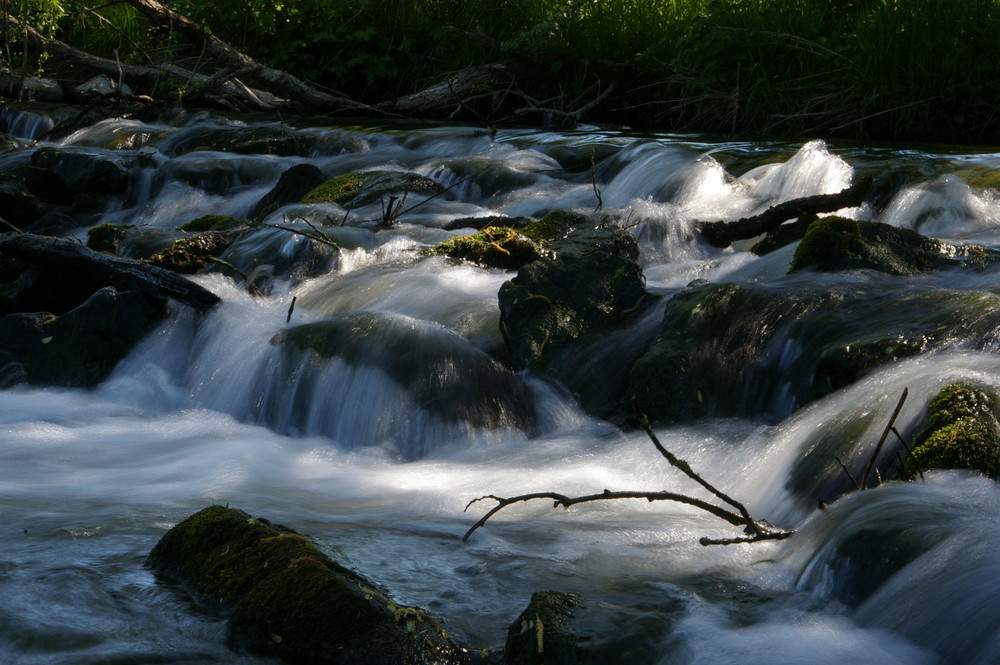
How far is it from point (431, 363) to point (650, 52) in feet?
23.9

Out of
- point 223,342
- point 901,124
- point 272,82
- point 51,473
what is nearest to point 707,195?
point 901,124

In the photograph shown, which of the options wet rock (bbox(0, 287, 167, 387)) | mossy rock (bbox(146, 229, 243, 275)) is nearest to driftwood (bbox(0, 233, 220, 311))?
wet rock (bbox(0, 287, 167, 387))

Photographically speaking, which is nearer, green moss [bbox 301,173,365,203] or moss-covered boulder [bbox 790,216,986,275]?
moss-covered boulder [bbox 790,216,986,275]

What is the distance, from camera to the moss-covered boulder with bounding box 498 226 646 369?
5148 millimetres

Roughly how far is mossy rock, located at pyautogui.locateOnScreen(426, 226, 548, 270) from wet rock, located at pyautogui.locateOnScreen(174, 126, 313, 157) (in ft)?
14.9

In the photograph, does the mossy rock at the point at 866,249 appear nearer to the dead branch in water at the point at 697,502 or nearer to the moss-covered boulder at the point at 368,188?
the dead branch in water at the point at 697,502

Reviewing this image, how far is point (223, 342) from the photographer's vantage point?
570 centimetres

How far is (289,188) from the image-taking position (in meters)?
8.63

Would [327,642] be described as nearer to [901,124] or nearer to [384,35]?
[901,124]

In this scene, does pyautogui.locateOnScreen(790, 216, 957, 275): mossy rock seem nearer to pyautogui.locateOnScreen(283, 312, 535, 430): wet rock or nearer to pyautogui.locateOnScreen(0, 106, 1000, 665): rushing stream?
pyautogui.locateOnScreen(0, 106, 1000, 665): rushing stream

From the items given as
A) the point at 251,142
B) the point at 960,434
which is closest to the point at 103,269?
the point at 960,434

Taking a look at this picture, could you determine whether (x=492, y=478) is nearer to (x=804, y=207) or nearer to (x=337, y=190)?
(x=804, y=207)

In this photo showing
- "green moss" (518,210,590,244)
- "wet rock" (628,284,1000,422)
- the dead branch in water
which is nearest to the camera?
the dead branch in water

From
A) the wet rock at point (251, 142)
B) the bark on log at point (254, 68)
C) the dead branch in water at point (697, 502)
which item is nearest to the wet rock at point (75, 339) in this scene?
the dead branch in water at point (697, 502)
